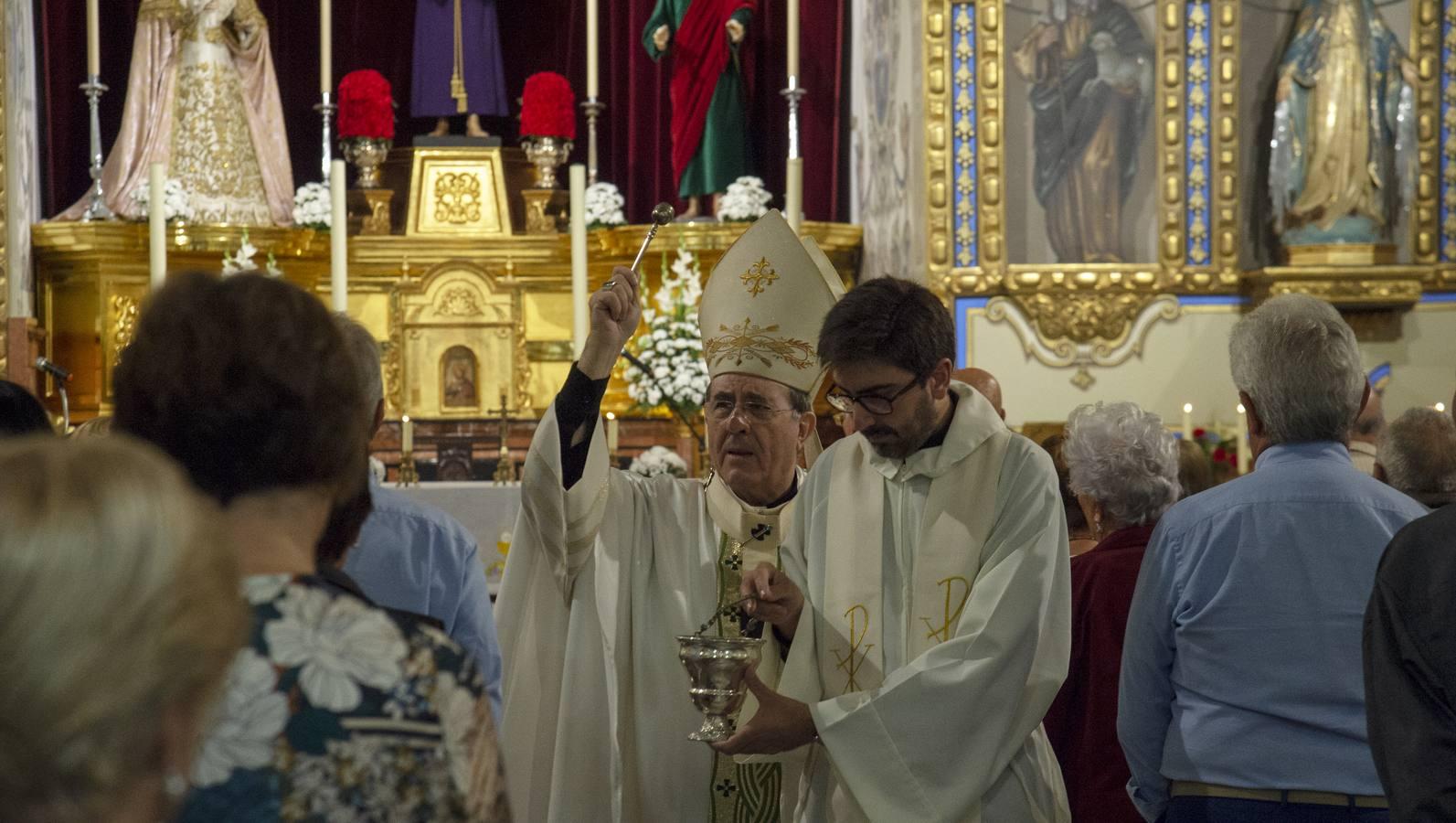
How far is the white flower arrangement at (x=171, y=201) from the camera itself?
8.75 meters

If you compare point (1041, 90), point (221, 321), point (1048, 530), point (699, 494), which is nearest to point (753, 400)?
point (699, 494)

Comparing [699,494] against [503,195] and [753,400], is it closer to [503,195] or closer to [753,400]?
[753,400]

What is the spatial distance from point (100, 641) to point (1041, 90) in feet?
25.5

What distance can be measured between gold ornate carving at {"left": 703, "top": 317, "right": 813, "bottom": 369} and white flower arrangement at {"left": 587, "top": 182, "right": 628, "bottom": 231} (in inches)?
214

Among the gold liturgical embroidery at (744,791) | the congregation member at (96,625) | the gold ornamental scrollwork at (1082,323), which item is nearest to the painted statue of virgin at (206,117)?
the gold ornamental scrollwork at (1082,323)

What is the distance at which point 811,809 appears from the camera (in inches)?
117

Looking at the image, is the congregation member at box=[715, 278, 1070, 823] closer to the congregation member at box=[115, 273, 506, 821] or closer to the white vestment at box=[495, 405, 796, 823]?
the white vestment at box=[495, 405, 796, 823]

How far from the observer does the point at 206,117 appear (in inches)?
358

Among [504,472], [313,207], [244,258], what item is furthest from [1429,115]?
[244,258]

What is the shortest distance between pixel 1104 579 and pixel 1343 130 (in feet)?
17.6

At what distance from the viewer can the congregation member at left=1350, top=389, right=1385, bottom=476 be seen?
4.67m

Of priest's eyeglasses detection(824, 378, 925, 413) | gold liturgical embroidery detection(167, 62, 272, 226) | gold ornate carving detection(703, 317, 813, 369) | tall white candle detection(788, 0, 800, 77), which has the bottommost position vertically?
priest's eyeglasses detection(824, 378, 925, 413)

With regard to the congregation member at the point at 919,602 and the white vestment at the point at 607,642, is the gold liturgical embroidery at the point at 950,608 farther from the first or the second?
the white vestment at the point at 607,642

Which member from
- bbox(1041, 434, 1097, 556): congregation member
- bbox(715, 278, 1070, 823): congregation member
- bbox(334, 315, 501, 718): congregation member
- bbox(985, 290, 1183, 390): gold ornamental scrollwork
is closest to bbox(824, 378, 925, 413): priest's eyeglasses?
bbox(715, 278, 1070, 823): congregation member
